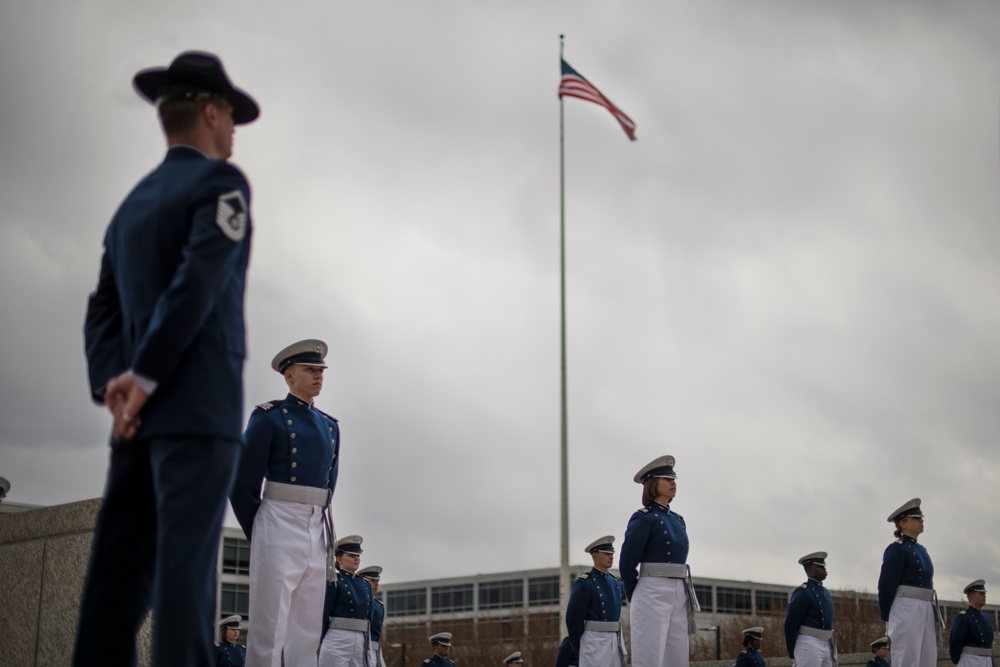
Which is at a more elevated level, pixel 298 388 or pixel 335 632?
pixel 298 388

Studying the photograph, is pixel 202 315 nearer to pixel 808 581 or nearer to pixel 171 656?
pixel 171 656

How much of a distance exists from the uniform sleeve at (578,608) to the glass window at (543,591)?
7182cm

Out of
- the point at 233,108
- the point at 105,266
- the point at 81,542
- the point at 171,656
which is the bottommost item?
the point at 171,656

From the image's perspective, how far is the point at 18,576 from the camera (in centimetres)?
800

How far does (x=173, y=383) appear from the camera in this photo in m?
3.49

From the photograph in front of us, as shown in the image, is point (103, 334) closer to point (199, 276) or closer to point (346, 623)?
point (199, 276)

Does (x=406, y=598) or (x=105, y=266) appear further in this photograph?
(x=406, y=598)

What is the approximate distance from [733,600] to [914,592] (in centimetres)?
7701

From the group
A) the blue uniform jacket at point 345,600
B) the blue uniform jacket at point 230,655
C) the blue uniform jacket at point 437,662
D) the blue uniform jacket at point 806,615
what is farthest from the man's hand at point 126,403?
the blue uniform jacket at point 437,662

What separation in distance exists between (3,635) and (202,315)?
221 inches

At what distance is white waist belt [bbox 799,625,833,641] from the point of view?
45.6 feet

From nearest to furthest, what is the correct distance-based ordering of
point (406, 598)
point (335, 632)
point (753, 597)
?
point (335, 632), point (753, 597), point (406, 598)

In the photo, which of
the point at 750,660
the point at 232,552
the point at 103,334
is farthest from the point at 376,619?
the point at 232,552

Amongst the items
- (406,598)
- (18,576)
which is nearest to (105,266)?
(18,576)
